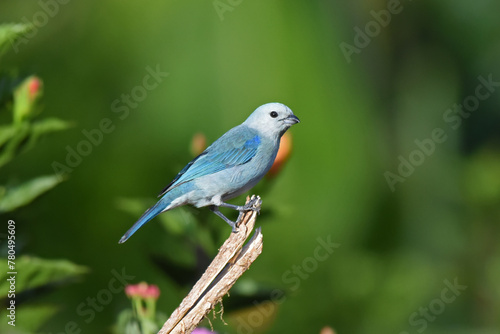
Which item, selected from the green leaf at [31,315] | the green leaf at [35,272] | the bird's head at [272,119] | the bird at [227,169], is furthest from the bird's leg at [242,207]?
the green leaf at [31,315]

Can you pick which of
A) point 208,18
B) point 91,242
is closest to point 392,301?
point 91,242

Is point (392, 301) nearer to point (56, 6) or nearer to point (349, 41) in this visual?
point (349, 41)

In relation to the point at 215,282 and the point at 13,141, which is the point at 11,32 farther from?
the point at 215,282

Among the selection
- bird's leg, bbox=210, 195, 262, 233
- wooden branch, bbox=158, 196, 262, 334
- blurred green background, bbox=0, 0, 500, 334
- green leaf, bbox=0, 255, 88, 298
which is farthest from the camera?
blurred green background, bbox=0, 0, 500, 334

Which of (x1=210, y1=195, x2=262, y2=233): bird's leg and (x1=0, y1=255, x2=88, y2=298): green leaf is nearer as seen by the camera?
(x1=0, y1=255, x2=88, y2=298): green leaf

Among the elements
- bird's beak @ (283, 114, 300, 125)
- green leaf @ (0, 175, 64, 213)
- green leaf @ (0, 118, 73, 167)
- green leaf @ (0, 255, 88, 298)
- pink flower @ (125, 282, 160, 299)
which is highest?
green leaf @ (0, 118, 73, 167)

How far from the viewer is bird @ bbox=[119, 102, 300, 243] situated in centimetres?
154

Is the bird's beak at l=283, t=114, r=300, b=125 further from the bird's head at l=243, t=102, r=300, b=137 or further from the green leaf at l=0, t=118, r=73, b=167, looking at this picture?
the green leaf at l=0, t=118, r=73, b=167

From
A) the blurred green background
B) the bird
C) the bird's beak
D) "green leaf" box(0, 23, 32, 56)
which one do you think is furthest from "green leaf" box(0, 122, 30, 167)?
the blurred green background

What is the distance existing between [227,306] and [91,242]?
95 cm

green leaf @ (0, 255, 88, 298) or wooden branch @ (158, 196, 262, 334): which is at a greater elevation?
green leaf @ (0, 255, 88, 298)

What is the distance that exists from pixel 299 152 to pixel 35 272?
160 centimetres

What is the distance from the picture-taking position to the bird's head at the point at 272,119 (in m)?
1.64

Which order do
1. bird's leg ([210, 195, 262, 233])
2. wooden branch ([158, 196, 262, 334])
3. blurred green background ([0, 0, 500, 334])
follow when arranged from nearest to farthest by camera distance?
wooden branch ([158, 196, 262, 334]) < bird's leg ([210, 195, 262, 233]) < blurred green background ([0, 0, 500, 334])
